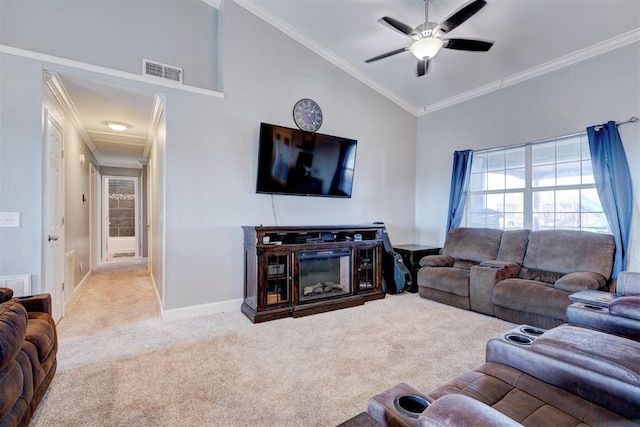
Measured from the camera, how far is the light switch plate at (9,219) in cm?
254

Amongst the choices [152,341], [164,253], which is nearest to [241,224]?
[164,253]

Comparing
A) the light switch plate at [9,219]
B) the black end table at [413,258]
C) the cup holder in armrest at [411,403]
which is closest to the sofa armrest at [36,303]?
the light switch plate at [9,219]

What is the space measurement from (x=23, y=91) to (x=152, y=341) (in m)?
2.47

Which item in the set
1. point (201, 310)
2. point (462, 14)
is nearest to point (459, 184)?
point (462, 14)

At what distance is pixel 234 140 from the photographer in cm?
365

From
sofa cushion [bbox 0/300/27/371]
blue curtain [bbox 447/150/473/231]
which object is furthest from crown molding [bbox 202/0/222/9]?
blue curtain [bbox 447/150/473/231]

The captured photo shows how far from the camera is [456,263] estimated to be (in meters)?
4.39

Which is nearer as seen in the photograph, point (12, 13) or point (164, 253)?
point (12, 13)

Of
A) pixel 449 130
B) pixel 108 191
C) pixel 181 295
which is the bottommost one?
pixel 181 295

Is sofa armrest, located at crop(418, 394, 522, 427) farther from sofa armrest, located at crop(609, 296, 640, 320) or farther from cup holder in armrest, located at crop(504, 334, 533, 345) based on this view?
sofa armrest, located at crop(609, 296, 640, 320)

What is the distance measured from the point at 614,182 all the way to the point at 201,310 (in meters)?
4.78

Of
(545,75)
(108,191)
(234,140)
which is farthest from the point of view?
(108,191)

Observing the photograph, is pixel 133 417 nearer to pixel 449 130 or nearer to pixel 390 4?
pixel 390 4

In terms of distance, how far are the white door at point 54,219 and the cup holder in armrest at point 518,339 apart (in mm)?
3752
